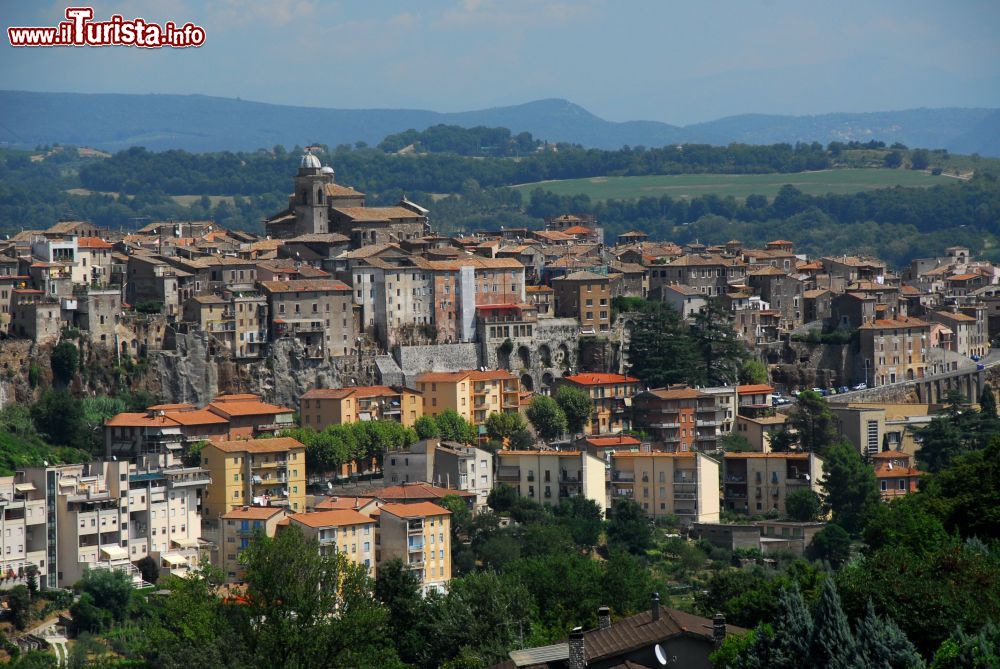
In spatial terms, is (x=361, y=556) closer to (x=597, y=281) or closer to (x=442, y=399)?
(x=442, y=399)

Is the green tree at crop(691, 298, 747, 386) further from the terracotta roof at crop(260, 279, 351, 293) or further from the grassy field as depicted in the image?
the grassy field

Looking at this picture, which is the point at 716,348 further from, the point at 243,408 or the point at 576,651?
the point at 576,651

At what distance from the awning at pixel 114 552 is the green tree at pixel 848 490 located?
2037cm

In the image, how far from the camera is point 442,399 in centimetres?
6594

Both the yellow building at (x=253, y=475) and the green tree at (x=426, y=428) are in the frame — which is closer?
the yellow building at (x=253, y=475)

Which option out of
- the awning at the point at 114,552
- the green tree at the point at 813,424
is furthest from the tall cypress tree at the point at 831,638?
the green tree at the point at 813,424

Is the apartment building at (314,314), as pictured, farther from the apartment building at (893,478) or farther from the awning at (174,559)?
the apartment building at (893,478)

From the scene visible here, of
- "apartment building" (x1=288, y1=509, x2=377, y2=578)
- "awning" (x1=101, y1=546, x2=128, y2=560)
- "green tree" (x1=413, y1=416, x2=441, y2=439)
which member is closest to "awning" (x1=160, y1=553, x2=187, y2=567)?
"awning" (x1=101, y1=546, x2=128, y2=560)

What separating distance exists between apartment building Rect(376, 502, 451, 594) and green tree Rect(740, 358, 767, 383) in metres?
20.9

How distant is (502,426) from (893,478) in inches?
465

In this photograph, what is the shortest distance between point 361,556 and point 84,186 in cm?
13072

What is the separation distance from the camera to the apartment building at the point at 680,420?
68.4 meters

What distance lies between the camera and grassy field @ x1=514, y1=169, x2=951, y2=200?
575 ft

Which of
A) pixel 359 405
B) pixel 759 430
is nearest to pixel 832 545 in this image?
pixel 759 430
